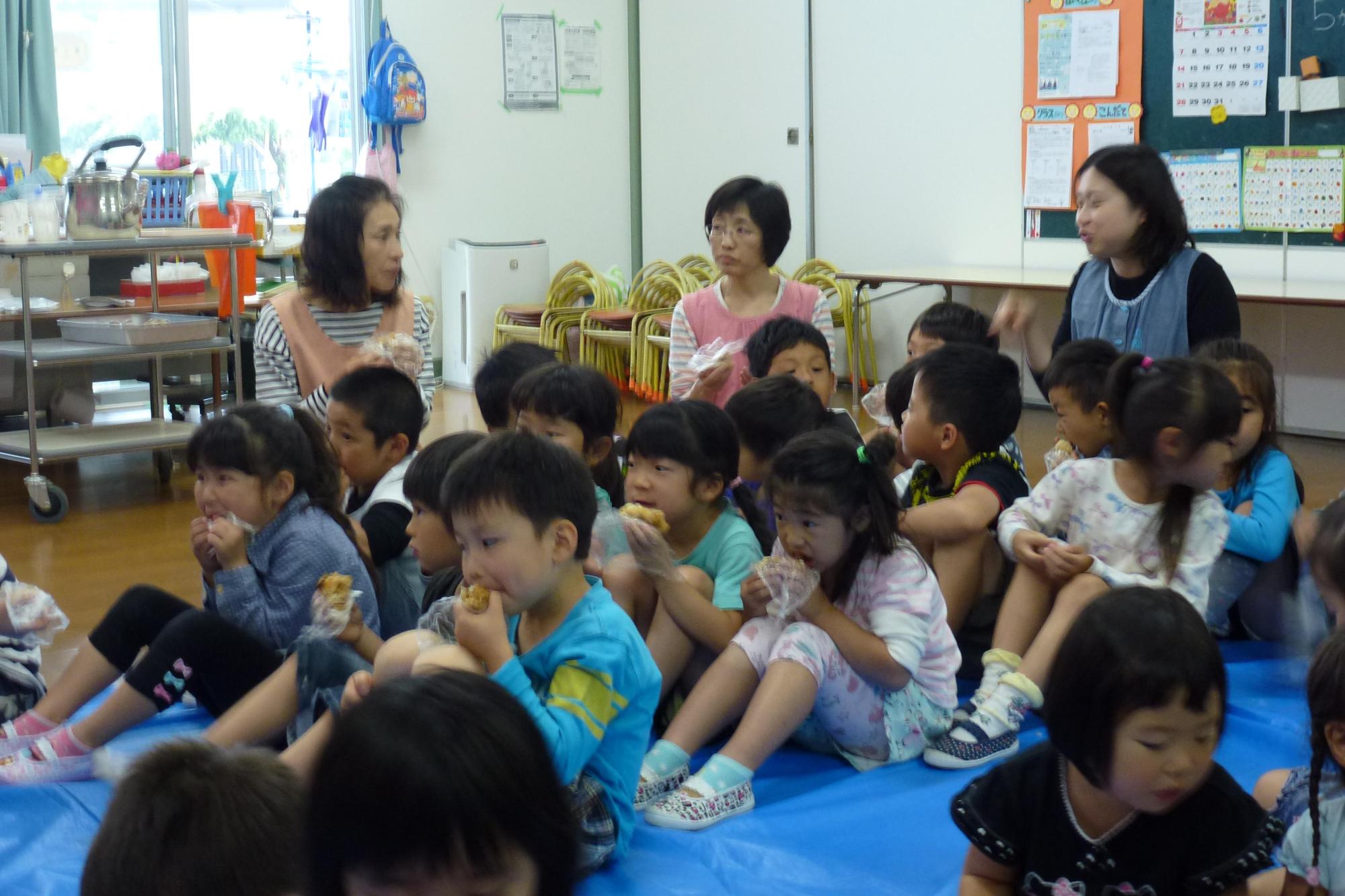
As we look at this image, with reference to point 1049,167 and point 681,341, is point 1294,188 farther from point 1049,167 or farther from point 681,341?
point 681,341

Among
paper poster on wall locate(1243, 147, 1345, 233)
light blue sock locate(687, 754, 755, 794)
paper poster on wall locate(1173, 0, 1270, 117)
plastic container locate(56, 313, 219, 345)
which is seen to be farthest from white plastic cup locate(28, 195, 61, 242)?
paper poster on wall locate(1243, 147, 1345, 233)

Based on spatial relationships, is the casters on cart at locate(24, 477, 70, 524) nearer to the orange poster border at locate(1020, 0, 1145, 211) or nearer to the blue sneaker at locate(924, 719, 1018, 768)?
the blue sneaker at locate(924, 719, 1018, 768)

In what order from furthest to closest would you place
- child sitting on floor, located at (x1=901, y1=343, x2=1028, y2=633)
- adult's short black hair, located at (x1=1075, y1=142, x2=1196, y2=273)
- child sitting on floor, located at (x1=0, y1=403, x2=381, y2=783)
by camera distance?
1. adult's short black hair, located at (x1=1075, y1=142, x2=1196, y2=273)
2. child sitting on floor, located at (x1=901, y1=343, x2=1028, y2=633)
3. child sitting on floor, located at (x1=0, y1=403, x2=381, y2=783)

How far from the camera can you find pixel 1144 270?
3.26 m

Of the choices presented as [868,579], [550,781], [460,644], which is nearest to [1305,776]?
[868,579]

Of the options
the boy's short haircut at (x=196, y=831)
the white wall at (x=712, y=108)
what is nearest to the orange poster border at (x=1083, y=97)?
the white wall at (x=712, y=108)

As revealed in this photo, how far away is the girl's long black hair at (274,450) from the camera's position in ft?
7.80

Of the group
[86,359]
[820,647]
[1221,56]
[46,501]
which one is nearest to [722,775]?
[820,647]

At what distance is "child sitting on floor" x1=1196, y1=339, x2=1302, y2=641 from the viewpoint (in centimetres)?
279

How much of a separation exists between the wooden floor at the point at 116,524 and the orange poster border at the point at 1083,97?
126cm

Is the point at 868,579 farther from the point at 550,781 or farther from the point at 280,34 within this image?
the point at 280,34

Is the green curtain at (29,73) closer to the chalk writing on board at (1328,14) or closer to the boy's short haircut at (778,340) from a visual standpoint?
the boy's short haircut at (778,340)

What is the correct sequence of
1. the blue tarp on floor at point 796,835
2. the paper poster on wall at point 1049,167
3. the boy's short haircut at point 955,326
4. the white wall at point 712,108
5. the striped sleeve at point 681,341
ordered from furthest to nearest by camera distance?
the white wall at point 712,108 → the paper poster on wall at point 1049,167 → the striped sleeve at point 681,341 → the boy's short haircut at point 955,326 → the blue tarp on floor at point 796,835

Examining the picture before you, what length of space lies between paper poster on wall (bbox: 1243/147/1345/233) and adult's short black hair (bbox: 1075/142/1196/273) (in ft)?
8.33
